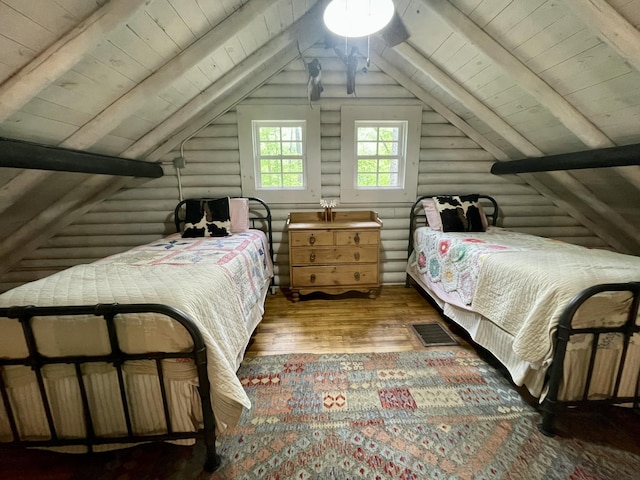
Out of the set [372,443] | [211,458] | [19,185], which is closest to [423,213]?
[372,443]

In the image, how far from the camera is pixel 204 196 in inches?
121

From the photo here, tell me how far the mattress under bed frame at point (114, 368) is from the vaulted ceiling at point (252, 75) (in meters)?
1.02

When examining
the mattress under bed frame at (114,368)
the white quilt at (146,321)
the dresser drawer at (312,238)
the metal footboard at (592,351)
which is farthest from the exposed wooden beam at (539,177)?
the mattress under bed frame at (114,368)

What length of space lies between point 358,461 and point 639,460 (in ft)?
3.96

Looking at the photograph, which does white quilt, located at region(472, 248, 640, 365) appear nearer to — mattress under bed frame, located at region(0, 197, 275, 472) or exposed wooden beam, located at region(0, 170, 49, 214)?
mattress under bed frame, located at region(0, 197, 275, 472)

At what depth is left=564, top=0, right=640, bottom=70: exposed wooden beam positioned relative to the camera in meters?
1.26

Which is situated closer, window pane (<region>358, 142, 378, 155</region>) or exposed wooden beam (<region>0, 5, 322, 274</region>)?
exposed wooden beam (<region>0, 5, 322, 274</region>)

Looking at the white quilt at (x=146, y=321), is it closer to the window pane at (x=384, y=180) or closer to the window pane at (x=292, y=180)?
the window pane at (x=292, y=180)

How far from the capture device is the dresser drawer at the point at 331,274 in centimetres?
287

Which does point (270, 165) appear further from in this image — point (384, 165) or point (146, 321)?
point (146, 321)

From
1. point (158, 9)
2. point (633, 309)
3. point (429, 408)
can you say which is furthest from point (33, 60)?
point (633, 309)

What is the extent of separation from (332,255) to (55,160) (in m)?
2.16

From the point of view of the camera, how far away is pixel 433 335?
7.48ft

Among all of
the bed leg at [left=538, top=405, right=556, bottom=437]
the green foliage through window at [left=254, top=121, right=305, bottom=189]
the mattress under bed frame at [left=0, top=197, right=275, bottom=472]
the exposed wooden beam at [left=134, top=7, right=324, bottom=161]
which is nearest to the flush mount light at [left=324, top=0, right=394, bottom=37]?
the exposed wooden beam at [left=134, top=7, right=324, bottom=161]
